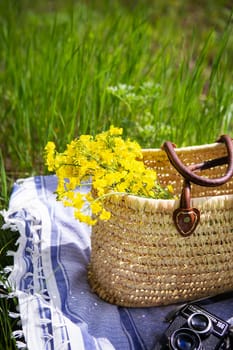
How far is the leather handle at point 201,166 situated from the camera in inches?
45.8

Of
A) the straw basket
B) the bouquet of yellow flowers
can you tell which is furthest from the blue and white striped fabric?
the bouquet of yellow flowers

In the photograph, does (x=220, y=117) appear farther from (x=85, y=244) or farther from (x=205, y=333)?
(x=205, y=333)

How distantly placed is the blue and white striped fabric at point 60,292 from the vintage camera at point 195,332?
94 mm

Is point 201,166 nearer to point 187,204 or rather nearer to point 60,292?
point 187,204

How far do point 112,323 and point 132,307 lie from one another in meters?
0.09

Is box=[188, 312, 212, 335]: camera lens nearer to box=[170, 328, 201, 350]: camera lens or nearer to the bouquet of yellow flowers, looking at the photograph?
box=[170, 328, 201, 350]: camera lens

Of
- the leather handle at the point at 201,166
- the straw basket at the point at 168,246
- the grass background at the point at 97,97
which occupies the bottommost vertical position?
the straw basket at the point at 168,246

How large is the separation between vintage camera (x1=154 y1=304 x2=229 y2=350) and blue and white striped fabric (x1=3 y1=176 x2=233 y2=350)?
0.31 feet

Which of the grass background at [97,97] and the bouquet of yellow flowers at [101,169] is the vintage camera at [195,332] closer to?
the bouquet of yellow flowers at [101,169]

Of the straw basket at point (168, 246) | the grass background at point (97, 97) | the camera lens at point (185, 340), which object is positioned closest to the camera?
the camera lens at point (185, 340)

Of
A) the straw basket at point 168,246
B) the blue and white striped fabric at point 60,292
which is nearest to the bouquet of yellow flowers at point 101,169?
the straw basket at point 168,246

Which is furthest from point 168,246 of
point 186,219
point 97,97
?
point 97,97

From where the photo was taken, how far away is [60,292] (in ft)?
4.16

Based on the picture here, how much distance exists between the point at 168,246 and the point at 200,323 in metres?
0.19
